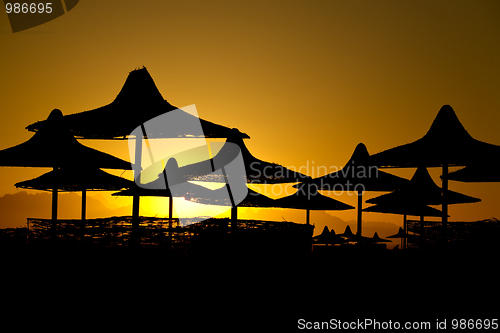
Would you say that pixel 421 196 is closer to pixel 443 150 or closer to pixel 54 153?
pixel 443 150

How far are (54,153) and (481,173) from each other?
13.0 metres

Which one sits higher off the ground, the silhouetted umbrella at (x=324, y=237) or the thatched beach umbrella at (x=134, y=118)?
the thatched beach umbrella at (x=134, y=118)

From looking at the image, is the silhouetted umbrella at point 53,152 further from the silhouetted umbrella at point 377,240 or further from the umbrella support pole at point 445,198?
the silhouetted umbrella at point 377,240

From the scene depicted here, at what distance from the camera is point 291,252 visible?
41.7 ft

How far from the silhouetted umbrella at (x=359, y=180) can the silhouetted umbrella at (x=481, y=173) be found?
320cm

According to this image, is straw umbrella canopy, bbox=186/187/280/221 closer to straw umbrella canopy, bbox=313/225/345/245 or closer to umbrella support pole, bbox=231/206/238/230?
umbrella support pole, bbox=231/206/238/230

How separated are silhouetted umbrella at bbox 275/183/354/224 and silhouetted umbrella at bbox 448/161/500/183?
17.9 feet

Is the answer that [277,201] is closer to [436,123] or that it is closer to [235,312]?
[436,123]

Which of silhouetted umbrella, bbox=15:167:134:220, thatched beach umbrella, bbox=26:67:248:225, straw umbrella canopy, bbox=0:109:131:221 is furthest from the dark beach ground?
straw umbrella canopy, bbox=0:109:131:221

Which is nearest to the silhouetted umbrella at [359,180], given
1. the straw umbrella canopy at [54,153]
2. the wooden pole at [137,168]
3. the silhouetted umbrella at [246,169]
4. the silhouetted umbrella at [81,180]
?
the silhouetted umbrella at [246,169]

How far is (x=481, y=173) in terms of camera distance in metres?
11.7

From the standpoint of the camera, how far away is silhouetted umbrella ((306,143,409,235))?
50.5 ft

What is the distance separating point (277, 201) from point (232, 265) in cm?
555

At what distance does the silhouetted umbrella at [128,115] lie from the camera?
12.0 meters
